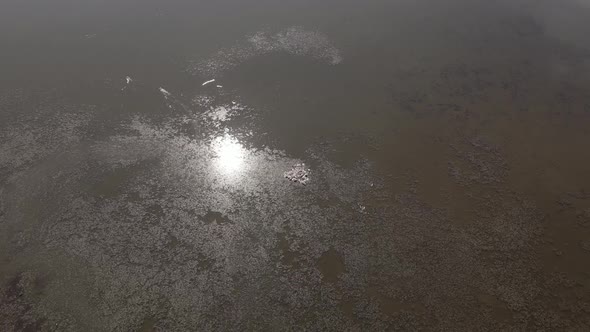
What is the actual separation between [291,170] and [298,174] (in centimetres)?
21

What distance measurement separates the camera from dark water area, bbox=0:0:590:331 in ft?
23.2

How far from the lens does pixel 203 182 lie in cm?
895

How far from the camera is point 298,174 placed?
30.0 feet

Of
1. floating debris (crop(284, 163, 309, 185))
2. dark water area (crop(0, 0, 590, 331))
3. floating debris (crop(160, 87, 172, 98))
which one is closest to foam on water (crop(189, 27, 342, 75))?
dark water area (crop(0, 0, 590, 331))

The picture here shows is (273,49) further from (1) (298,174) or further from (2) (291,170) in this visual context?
(1) (298,174)

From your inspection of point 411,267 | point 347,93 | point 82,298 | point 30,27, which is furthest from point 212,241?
point 30,27

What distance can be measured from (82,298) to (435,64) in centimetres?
1174

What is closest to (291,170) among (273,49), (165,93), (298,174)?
(298,174)

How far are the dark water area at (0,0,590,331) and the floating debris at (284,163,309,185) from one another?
6cm

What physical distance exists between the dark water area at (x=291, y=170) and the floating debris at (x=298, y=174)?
6 centimetres

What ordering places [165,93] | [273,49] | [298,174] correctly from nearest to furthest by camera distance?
[298,174], [165,93], [273,49]

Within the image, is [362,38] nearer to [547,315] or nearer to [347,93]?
[347,93]

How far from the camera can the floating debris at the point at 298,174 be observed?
9.03m

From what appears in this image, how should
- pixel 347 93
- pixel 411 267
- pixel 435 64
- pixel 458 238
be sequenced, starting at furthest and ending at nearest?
pixel 435 64, pixel 347 93, pixel 458 238, pixel 411 267
